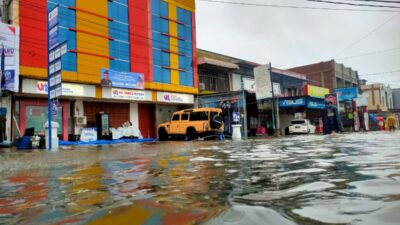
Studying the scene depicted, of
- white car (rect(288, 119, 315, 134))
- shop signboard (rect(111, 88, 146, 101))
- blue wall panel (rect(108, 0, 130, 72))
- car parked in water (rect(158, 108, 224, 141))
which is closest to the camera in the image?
car parked in water (rect(158, 108, 224, 141))

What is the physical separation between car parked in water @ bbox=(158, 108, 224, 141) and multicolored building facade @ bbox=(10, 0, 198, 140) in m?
4.31

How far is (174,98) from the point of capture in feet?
106

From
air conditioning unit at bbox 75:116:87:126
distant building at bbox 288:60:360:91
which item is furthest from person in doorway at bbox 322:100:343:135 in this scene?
distant building at bbox 288:60:360:91

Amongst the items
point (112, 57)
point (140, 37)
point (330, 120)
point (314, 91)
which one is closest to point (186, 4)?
point (140, 37)

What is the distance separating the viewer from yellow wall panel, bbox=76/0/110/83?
2548cm

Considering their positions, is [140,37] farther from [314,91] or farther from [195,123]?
[314,91]

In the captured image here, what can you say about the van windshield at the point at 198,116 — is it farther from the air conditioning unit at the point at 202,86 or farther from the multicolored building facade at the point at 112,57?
the air conditioning unit at the point at 202,86

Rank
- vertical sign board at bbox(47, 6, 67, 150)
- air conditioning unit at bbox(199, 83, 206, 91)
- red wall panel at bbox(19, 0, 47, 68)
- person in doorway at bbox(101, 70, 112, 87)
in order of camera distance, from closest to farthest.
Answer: vertical sign board at bbox(47, 6, 67, 150)
red wall panel at bbox(19, 0, 47, 68)
person in doorway at bbox(101, 70, 112, 87)
air conditioning unit at bbox(199, 83, 206, 91)

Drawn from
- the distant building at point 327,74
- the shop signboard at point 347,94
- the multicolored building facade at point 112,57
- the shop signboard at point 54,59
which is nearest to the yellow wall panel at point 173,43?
the multicolored building facade at point 112,57

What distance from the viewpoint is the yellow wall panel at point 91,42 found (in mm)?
25484

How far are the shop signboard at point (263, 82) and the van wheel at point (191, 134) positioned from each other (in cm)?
799

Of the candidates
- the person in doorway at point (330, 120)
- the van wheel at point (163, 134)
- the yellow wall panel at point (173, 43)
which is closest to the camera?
the van wheel at point (163, 134)

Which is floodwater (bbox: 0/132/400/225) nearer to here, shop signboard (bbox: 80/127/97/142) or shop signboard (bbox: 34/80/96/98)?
shop signboard (bbox: 34/80/96/98)

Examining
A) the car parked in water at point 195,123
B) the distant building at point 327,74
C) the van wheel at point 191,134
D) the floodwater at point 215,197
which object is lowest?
the floodwater at point 215,197
